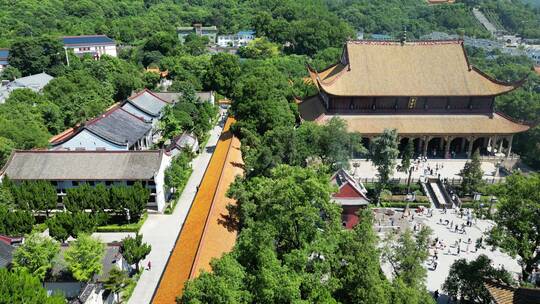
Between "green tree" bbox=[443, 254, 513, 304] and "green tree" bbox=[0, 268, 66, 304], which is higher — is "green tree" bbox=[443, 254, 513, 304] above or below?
below

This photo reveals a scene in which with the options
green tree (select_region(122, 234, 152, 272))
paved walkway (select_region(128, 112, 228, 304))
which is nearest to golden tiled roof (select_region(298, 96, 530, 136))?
paved walkway (select_region(128, 112, 228, 304))

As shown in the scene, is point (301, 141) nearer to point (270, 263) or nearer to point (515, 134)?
point (270, 263)

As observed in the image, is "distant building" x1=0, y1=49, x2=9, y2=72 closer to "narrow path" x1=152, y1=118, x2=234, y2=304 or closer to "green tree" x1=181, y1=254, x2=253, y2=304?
"narrow path" x1=152, y1=118, x2=234, y2=304

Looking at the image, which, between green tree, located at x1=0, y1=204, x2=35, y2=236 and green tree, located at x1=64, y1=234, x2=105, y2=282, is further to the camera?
green tree, located at x1=0, y1=204, x2=35, y2=236

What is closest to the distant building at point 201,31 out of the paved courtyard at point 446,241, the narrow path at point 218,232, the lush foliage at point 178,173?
the lush foliage at point 178,173

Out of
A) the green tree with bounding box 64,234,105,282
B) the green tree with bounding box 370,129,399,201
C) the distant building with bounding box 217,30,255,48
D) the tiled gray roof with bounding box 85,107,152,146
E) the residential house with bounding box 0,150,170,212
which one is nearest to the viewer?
the green tree with bounding box 64,234,105,282

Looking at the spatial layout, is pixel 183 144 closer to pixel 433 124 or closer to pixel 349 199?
pixel 349 199
